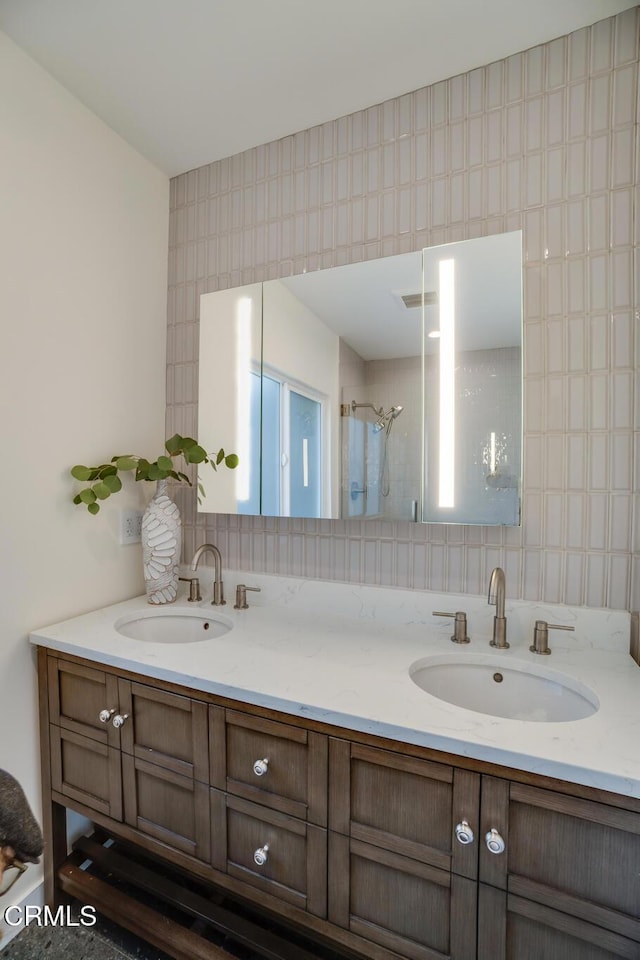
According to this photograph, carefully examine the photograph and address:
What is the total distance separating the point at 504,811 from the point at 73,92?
90.3 inches

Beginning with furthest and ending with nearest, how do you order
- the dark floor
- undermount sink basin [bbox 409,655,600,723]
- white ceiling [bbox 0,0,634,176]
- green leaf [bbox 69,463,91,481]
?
green leaf [bbox 69,463,91,481], white ceiling [bbox 0,0,634,176], undermount sink basin [bbox 409,655,600,723], the dark floor

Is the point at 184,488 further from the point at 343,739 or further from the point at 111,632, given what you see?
the point at 343,739

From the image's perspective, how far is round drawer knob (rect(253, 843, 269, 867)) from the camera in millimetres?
1070

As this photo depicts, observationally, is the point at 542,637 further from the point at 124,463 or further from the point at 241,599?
the point at 124,463

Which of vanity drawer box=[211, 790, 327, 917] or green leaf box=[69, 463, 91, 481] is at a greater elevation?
green leaf box=[69, 463, 91, 481]

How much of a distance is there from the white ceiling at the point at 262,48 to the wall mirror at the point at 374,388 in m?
0.56

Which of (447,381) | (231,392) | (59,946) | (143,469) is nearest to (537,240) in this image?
(447,381)

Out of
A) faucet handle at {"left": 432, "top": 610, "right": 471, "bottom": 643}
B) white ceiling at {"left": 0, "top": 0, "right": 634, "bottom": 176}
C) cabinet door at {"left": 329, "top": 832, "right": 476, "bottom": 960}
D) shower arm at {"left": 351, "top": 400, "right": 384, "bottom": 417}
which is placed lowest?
cabinet door at {"left": 329, "top": 832, "right": 476, "bottom": 960}

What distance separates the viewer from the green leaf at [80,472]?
60.7 inches

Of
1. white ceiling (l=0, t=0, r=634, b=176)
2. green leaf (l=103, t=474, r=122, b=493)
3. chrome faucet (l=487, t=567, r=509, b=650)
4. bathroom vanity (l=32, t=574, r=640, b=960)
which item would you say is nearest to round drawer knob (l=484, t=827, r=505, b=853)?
bathroom vanity (l=32, t=574, r=640, b=960)

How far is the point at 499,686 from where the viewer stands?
1241 mm

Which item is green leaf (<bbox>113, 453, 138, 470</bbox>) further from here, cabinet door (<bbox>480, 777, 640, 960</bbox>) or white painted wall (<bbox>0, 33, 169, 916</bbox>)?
cabinet door (<bbox>480, 777, 640, 960</bbox>)

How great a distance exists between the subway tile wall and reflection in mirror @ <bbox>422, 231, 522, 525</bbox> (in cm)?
9

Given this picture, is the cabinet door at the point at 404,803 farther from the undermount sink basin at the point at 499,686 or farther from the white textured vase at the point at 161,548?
the white textured vase at the point at 161,548
